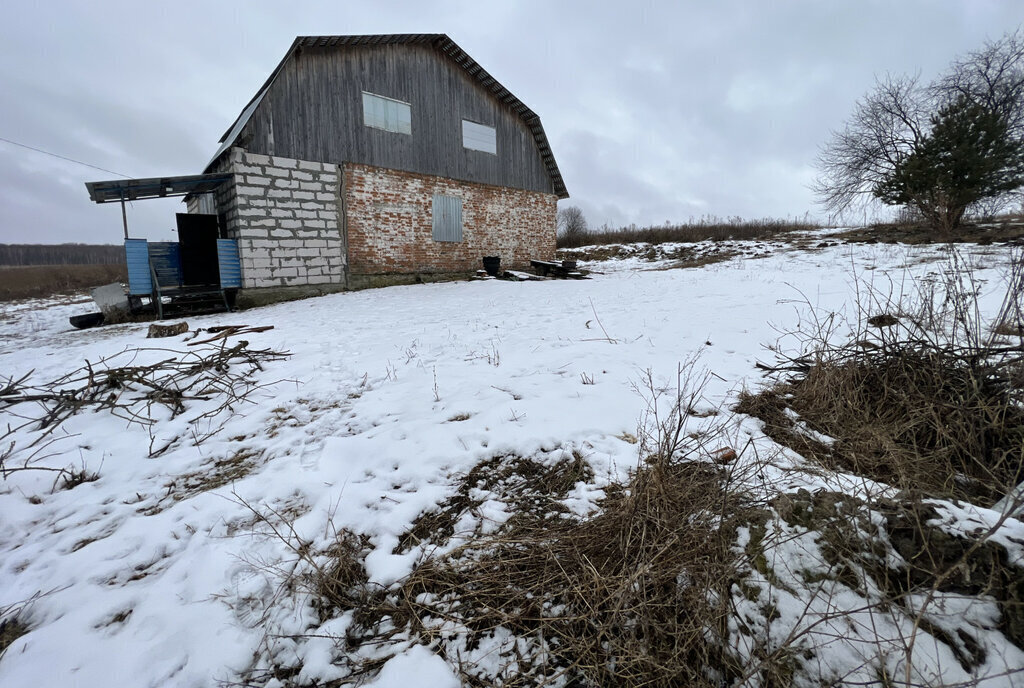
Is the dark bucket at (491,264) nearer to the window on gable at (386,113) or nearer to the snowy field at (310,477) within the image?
the window on gable at (386,113)

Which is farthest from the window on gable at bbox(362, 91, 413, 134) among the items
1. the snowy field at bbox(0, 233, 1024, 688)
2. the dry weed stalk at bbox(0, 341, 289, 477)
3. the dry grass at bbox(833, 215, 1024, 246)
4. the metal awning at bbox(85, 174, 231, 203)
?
the dry grass at bbox(833, 215, 1024, 246)

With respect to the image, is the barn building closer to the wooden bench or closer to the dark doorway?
the dark doorway

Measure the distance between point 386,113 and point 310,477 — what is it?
11425 millimetres

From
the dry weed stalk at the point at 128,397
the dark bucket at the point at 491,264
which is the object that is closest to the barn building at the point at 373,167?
the dark bucket at the point at 491,264

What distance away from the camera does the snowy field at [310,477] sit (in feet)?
4.88

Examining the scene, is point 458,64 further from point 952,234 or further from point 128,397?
point 952,234

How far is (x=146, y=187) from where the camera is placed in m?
8.54

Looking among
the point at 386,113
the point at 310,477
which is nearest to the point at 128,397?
the point at 310,477

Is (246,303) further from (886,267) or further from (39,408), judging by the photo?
(886,267)

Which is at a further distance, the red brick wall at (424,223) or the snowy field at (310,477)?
the red brick wall at (424,223)

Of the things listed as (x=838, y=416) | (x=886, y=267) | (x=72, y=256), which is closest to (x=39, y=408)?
(x=838, y=416)

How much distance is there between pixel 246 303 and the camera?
30.9 feet

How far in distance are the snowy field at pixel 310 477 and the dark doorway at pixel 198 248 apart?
13.2 ft

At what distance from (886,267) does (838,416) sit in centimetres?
1041
